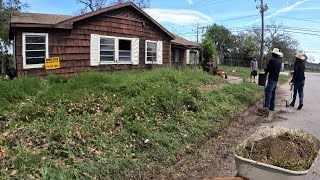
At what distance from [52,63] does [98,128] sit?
9260mm

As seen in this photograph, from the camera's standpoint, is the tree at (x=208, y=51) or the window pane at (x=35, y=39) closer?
the window pane at (x=35, y=39)

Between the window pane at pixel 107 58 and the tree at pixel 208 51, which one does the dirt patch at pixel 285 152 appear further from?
the tree at pixel 208 51

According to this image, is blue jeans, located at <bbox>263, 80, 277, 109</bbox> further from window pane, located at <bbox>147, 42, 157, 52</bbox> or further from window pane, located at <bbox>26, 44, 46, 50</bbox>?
window pane, located at <bbox>147, 42, 157, 52</bbox>

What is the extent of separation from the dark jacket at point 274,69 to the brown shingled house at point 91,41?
9.20 m

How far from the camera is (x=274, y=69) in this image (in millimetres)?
10047

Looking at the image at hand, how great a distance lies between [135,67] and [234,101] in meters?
8.86

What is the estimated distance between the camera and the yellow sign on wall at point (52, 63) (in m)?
13.9

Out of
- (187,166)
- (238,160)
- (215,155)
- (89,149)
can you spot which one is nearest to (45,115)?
(89,149)

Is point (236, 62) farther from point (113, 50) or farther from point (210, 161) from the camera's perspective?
point (210, 161)

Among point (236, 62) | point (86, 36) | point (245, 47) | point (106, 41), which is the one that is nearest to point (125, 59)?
point (106, 41)

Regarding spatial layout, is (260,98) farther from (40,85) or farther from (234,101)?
(40,85)

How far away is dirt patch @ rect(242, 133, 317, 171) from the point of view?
3443 mm

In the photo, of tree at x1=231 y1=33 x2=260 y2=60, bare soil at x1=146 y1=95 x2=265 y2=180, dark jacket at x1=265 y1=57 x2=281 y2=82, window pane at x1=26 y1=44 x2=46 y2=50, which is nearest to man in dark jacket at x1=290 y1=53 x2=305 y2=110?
dark jacket at x1=265 y1=57 x2=281 y2=82

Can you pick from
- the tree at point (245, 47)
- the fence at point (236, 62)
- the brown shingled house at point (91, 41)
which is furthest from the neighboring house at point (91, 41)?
the tree at point (245, 47)
